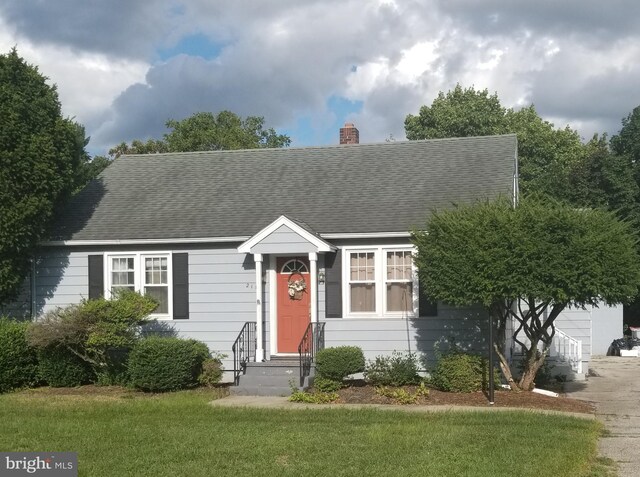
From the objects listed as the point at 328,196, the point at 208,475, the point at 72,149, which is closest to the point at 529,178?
the point at 328,196

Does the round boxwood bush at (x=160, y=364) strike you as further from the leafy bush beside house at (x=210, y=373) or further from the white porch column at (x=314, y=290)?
the white porch column at (x=314, y=290)

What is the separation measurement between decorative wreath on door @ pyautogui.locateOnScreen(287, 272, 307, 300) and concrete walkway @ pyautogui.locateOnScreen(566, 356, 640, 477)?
5581 mm

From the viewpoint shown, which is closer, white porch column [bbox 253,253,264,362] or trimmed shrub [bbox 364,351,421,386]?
trimmed shrub [bbox 364,351,421,386]

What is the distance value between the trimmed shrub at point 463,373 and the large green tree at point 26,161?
8507 mm

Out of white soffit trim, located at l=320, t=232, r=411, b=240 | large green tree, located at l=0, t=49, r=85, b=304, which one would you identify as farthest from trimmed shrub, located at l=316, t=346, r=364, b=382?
large green tree, located at l=0, t=49, r=85, b=304

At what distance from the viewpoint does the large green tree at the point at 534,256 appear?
13125 millimetres

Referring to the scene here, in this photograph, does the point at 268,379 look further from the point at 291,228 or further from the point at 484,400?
the point at 484,400

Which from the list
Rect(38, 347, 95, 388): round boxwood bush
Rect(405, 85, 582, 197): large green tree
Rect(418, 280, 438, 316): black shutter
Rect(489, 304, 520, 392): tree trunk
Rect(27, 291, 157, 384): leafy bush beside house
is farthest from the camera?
Rect(405, 85, 582, 197): large green tree

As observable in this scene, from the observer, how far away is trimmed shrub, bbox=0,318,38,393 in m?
15.6

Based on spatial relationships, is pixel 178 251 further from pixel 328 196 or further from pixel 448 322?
pixel 448 322

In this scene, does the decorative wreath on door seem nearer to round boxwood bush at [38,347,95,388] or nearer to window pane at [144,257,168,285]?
window pane at [144,257,168,285]

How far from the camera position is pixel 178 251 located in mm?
17047

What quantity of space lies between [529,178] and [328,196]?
29466 mm

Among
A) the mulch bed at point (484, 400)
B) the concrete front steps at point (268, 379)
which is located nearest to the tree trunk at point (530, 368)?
the mulch bed at point (484, 400)
